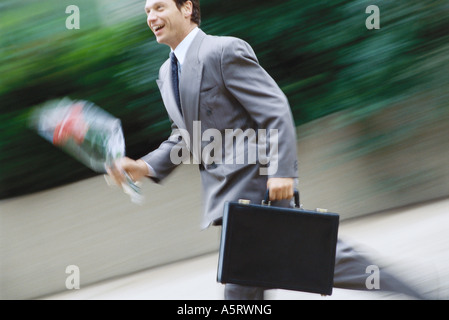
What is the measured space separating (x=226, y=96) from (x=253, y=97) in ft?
0.46

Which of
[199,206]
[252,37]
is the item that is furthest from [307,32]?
[199,206]

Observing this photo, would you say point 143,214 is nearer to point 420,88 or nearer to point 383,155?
point 383,155

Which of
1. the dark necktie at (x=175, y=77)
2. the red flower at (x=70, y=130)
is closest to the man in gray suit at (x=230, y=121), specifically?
the dark necktie at (x=175, y=77)

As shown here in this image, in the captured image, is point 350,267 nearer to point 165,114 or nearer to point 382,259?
point 382,259

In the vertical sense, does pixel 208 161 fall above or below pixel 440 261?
above

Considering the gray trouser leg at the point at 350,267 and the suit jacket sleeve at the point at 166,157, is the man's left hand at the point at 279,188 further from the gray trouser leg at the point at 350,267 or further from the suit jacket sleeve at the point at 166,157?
the suit jacket sleeve at the point at 166,157

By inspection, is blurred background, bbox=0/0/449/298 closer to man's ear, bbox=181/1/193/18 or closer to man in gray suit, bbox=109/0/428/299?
man's ear, bbox=181/1/193/18

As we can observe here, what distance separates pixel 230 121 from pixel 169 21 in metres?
0.57

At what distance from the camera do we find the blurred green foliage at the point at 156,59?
4344 mm

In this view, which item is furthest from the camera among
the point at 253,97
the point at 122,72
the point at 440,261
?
the point at 122,72

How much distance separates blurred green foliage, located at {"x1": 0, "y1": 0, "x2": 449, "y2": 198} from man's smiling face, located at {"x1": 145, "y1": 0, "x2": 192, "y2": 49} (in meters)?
0.80

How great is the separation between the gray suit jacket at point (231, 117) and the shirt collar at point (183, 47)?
0.04m

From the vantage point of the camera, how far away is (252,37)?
14.4 ft

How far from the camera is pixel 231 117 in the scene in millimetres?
3342
